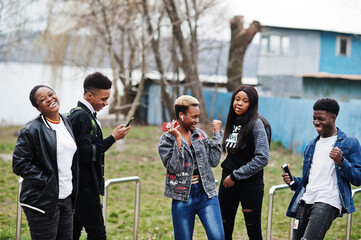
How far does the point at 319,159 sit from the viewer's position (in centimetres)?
418

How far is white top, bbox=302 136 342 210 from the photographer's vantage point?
4043 millimetres

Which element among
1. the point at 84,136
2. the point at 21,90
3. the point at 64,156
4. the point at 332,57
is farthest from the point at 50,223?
the point at 332,57

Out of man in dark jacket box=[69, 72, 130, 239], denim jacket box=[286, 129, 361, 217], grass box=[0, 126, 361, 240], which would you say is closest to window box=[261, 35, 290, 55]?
grass box=[0, 126, 361, 240]

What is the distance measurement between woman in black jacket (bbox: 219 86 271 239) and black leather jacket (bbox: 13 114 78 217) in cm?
168

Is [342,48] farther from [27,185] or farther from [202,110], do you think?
[27,185]

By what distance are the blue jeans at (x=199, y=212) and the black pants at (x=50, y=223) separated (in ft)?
3.16

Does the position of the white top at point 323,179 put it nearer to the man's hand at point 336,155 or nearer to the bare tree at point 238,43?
the man's hand at point 336,155

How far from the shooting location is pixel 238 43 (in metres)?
18.5

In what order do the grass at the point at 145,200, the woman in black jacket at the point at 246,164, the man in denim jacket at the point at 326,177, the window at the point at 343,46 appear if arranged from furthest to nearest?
1. the window at the point at 343,46
2. the grass at the point at 145,200
3. the woman in black jacket at the point at 246,164
4. the man in denim jacket at the point at 326,177

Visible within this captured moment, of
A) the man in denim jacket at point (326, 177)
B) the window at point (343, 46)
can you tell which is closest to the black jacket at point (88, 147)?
the man in denim jacket at point (326, 177)

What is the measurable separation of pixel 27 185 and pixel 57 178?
0.22 meters

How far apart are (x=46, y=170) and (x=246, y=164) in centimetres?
182

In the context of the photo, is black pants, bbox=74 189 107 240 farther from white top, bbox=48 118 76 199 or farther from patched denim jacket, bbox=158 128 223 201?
patched denim jacket, bbox=158 128 223 201

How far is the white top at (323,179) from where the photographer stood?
404 cm
